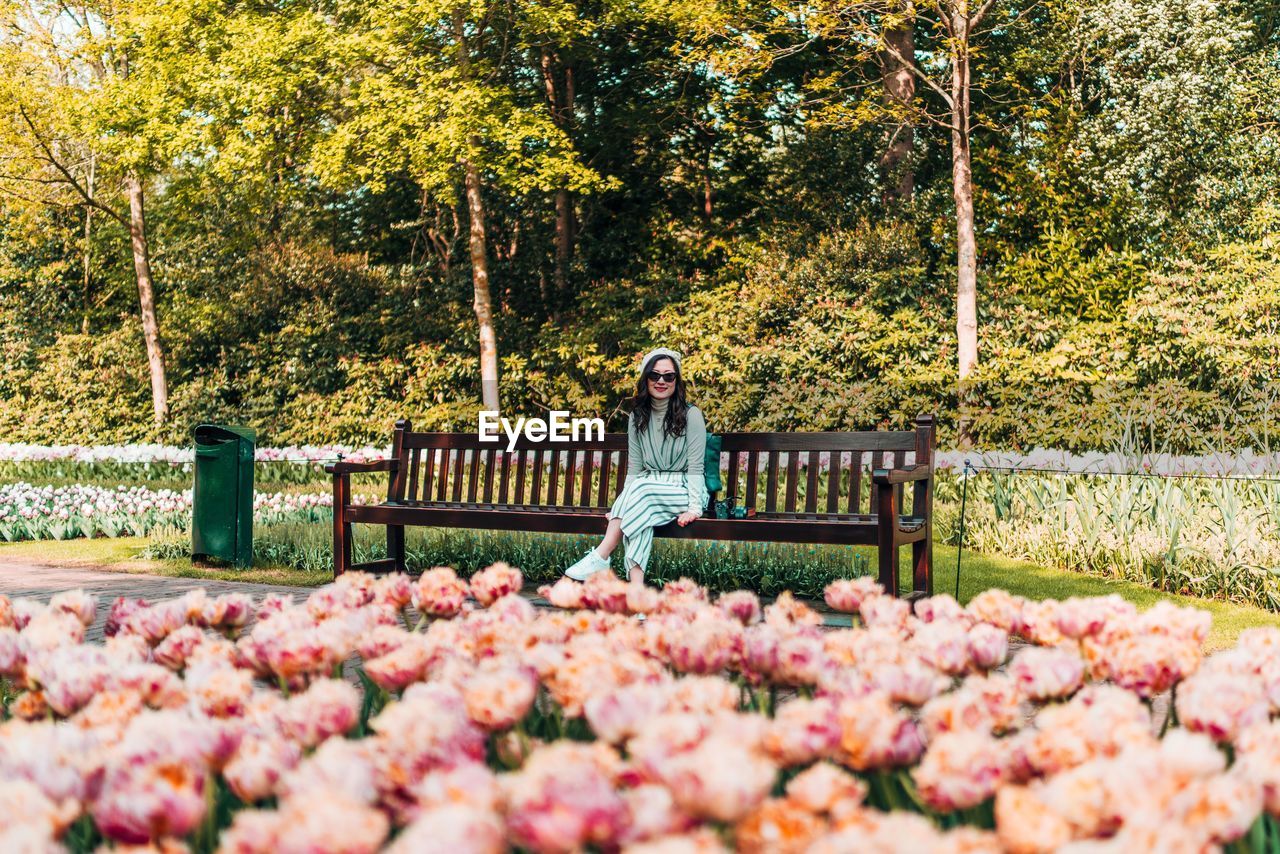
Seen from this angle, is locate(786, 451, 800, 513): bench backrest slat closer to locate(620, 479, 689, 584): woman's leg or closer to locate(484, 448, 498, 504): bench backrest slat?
locate(620, 479, 689, 584): woman's leg

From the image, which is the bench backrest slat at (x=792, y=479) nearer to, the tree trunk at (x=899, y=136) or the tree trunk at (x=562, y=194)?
the tree trunk at (x=899, y=136)

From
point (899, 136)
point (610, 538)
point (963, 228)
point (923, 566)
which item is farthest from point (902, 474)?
point (899, 136)

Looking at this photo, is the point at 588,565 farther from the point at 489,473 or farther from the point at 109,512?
the point at 109,512

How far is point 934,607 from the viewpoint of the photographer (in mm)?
1934

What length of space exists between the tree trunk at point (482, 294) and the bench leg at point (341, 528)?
7886mm

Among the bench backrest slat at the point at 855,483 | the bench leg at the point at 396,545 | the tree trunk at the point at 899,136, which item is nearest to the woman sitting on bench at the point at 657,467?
the bench backrest slat at the point at 855,483

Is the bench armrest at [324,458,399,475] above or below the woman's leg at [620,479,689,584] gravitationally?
above

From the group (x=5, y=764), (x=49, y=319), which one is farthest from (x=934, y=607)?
(x=49, y=319)

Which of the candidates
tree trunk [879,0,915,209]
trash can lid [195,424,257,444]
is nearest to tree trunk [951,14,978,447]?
tree trunk [879,0,915,209]

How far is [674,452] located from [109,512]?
6243 millimetres

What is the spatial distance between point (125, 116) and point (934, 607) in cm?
1312

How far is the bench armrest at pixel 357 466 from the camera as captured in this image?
688cm

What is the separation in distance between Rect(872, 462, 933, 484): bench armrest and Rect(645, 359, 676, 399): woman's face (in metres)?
1.08

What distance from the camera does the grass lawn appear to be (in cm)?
559
